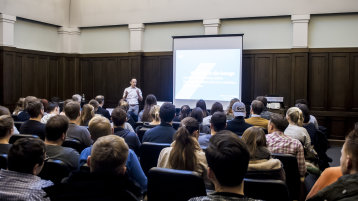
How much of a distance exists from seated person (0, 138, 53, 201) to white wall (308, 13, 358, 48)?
7.59 m

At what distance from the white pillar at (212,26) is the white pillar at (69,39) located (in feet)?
13.9

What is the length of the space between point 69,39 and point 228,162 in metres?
9.81

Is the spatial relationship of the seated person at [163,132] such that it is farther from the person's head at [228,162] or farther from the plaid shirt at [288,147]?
the person's head at [228,162]

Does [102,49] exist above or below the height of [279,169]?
above

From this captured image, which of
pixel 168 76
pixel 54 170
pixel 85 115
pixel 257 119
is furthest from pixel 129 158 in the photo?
pixel 168 76

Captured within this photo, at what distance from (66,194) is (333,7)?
7915 mm

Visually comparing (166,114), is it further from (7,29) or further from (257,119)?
(7,29)

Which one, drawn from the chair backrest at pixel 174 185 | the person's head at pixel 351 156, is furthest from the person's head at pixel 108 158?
the person's head at pixel 351 156

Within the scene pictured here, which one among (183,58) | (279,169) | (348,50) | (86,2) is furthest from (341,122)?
(86,2)

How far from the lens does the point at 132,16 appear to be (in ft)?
31.2

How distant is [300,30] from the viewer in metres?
7.92

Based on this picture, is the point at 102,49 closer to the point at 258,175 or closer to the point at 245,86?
the point at 245,86

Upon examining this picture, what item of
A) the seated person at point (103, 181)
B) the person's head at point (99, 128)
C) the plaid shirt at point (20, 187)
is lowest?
the plaid shirt at point (20, 187)

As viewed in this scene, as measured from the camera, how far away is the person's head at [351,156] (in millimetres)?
1594
